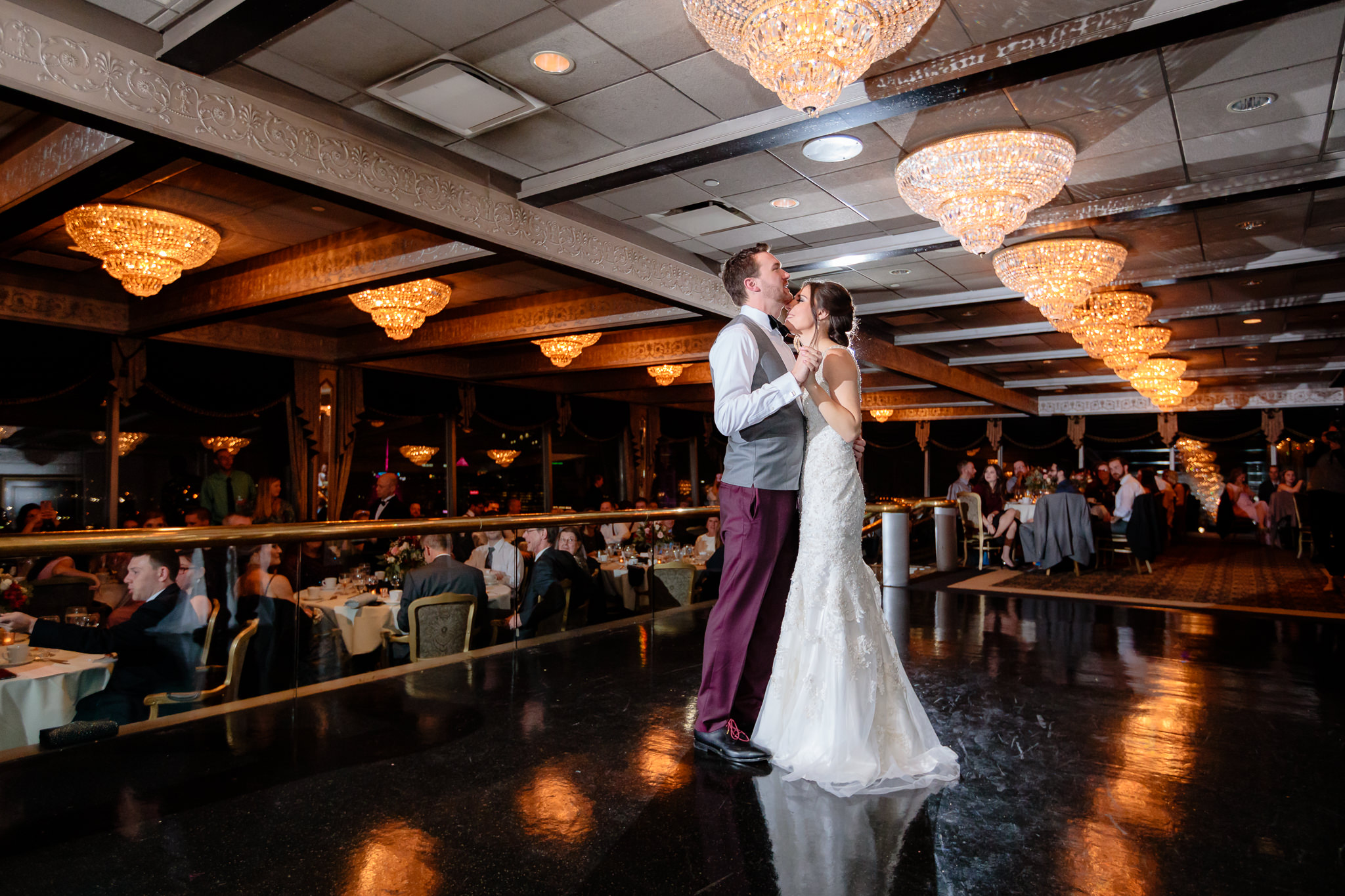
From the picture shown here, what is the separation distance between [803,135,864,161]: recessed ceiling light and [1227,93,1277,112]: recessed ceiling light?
2.05m

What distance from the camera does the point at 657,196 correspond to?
5953mm

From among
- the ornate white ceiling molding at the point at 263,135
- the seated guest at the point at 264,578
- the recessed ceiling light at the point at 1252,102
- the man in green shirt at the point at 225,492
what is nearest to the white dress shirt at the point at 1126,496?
the recessed ceiling light at the point at 1252,102

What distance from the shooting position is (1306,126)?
4.73 m

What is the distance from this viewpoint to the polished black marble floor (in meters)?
1.82

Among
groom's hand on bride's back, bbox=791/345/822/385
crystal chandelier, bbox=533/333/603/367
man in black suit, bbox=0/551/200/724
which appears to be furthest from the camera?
crystal chandelier, bbox=533/333/603/367

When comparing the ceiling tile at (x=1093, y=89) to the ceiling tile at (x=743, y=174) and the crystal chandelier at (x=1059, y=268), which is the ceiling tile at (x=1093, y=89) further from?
the crystal chandelier at (x=1059, y=268)

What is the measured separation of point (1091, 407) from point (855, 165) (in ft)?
50.4

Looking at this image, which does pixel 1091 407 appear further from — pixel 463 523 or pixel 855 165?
pixel 463 523

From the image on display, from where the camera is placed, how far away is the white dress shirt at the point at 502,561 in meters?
4.00

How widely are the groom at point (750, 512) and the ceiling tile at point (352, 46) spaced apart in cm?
232

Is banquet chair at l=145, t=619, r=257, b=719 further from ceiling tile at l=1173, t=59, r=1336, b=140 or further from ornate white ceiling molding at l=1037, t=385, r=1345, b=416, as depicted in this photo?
ornate white ceiling molding at l=1037, t=385, r=1345, b=416

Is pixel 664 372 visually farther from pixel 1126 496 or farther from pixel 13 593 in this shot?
pixel 13 593

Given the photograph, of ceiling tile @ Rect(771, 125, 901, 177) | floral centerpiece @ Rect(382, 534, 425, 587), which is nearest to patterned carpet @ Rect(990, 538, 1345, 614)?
ceiling tile @ Rect(771, 125, 901, 177)

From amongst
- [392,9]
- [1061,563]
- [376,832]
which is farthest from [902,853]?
[1061,563]
